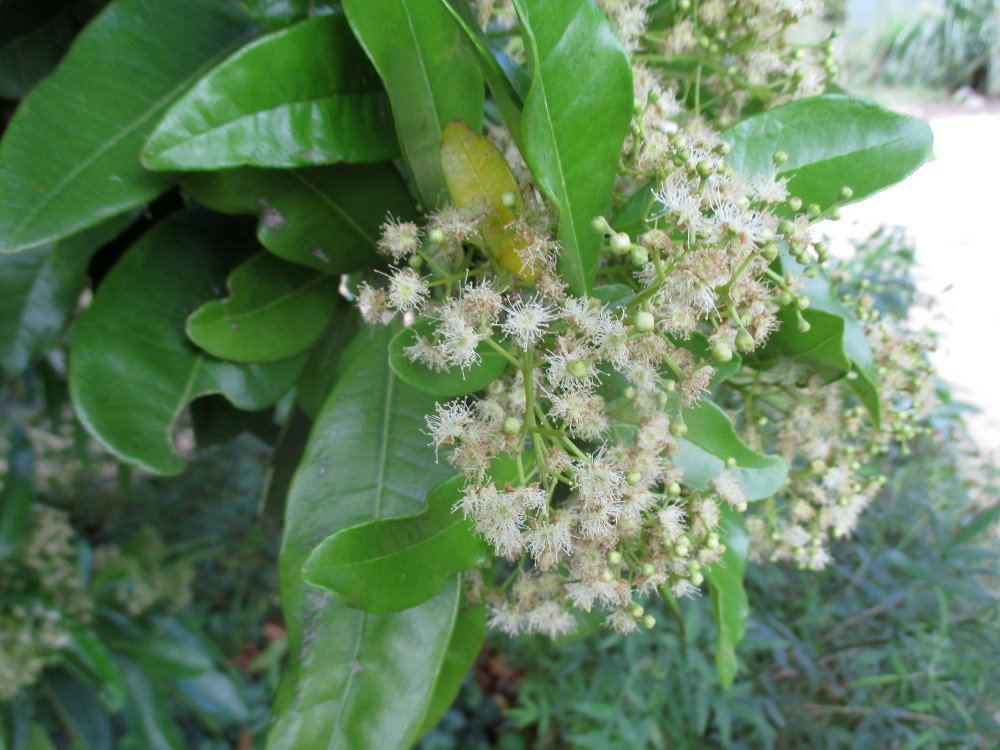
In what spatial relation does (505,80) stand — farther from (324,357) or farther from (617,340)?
(324,357)

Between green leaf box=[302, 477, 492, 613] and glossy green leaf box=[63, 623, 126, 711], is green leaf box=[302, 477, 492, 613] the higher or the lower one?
the higher one

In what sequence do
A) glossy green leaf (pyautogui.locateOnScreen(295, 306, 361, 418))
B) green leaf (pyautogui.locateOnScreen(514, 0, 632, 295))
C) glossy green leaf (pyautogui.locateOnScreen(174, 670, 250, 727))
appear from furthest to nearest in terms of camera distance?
glossy green leaf (pyautogui.locateOnScreen(174, 670, 250, 727)), glossy green leaf (pyautogui.locateOnScreen(295, 306, 361, 418)), green leaf (pyautogui.locateOnScreen(514, 0, 632, 295))

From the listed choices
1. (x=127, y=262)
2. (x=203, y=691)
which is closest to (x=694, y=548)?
(x=127, y=262)

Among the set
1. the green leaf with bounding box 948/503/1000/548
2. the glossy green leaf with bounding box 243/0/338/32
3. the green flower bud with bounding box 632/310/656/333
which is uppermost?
the glossy green leaf with bounding box 243/0/338/32

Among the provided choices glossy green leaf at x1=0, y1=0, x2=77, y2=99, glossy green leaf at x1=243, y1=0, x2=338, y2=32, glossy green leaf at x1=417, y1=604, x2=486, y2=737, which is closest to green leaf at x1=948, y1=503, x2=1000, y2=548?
glossy green leaf at x1=417, y1=604, x2=486, y2=737

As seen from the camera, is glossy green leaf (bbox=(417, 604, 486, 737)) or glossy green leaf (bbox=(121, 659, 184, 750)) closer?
glossy green leaf (bbox=(417, 604, 486, 737))

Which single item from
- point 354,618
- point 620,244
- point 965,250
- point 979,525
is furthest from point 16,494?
point 965,250

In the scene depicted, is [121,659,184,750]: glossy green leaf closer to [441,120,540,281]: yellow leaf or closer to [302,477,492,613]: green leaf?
[302,477,492,613]: green leaf

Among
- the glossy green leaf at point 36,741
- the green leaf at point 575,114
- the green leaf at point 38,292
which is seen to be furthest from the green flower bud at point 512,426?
the glossy green leaf at point 36,741

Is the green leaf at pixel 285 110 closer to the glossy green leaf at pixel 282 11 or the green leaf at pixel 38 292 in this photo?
the glossy green leaf at pixel 282 11
